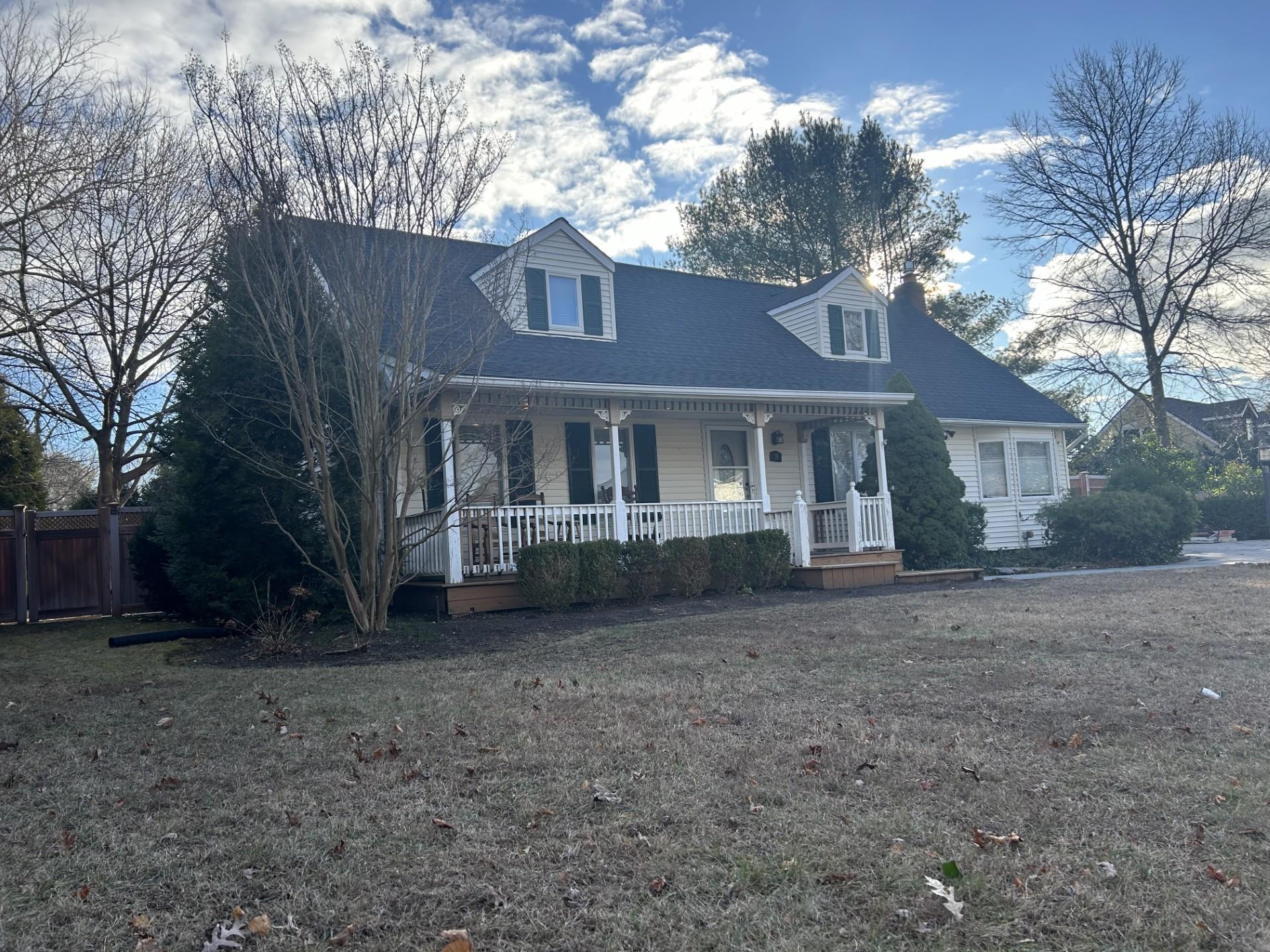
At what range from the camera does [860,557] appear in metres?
14.5

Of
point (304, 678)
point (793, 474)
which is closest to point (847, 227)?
point (793, 474)

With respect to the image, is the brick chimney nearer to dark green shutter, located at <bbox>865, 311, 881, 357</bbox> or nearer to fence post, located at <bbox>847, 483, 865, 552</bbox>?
dark green shutter, located at <bbox>865, 311, 881, 357</bbox>

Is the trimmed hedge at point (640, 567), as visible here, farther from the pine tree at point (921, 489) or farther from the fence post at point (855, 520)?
the pine tree at point (921, 489)

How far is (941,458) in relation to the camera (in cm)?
1600

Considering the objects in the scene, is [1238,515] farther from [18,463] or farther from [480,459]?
[18,463]

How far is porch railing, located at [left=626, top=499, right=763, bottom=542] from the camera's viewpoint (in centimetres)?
1322

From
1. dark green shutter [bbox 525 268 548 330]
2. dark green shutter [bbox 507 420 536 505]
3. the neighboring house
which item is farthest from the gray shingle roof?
the neighboring house

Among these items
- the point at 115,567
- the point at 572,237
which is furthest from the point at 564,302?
the point at 115,567

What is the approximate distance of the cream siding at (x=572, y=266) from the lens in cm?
1480

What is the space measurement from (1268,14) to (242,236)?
1428 centimetres

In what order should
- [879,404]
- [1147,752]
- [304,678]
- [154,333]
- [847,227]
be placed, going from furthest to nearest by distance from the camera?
[847,227], [154,333], [879,404], [304,678], [1147,752]

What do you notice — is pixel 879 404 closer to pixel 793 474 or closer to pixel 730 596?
pixel 793 474

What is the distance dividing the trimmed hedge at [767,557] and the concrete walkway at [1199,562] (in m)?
3.55

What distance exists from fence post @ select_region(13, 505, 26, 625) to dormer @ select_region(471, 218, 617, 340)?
7811 millimetres
